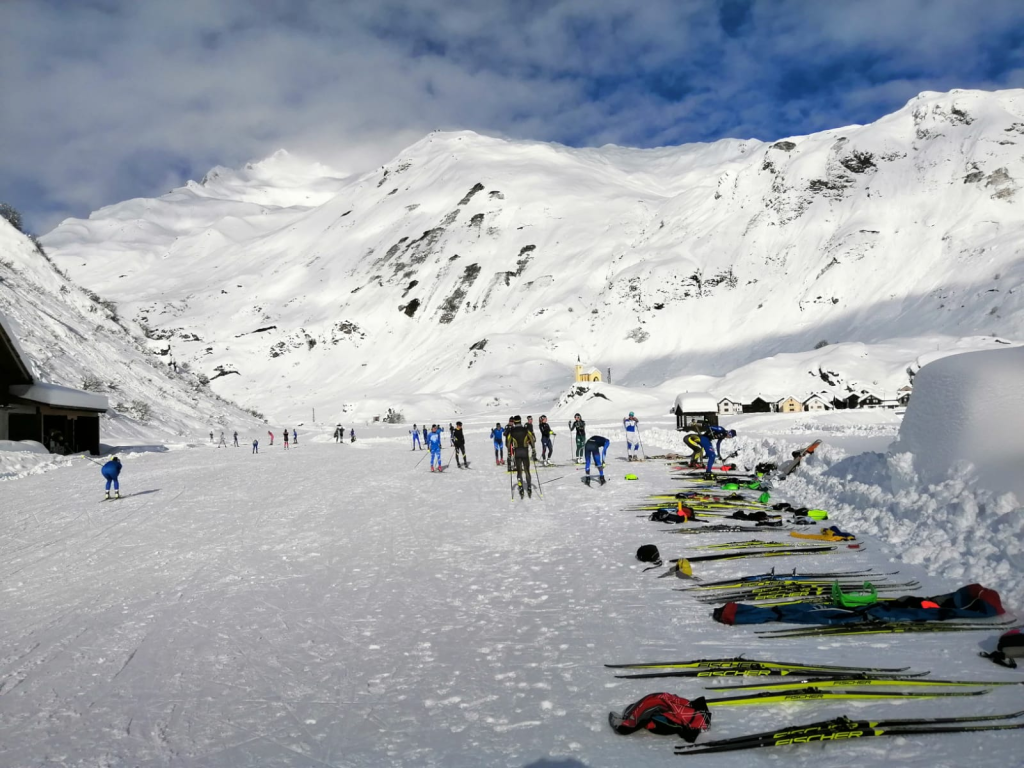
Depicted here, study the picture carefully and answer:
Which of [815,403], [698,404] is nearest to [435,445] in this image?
[698,404]

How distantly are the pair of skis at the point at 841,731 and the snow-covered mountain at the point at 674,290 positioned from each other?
238ft

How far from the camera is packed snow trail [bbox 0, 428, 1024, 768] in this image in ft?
14.7

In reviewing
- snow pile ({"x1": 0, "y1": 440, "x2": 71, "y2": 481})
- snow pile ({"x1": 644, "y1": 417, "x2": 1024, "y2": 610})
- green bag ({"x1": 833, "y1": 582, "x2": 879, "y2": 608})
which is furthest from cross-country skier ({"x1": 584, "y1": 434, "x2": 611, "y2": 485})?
snow pile ({"x1": 0, "y1": 440, "x2": 71, "y2": 481})

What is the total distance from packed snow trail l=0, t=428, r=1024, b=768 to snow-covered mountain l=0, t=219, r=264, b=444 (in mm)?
37142

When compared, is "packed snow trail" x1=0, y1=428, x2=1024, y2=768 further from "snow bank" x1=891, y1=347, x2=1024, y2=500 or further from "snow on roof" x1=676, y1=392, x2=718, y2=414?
"snow on roof" x1=676, y1=392, x2=718, y2=414

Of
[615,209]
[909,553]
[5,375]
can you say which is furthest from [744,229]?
[909,553]

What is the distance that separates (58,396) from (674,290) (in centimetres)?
10765

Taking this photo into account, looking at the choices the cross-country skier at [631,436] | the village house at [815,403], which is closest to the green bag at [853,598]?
the cross-country skier at [631,436]

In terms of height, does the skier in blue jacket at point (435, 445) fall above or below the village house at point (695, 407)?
below

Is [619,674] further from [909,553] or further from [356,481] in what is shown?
[356,481]

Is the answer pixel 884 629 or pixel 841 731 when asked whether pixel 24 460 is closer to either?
pixel 884 629

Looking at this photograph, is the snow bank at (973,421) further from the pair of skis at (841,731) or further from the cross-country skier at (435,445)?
the cross-country skier at (435,445)

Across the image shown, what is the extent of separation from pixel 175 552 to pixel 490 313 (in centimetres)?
13973

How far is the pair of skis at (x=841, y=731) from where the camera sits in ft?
13.8
